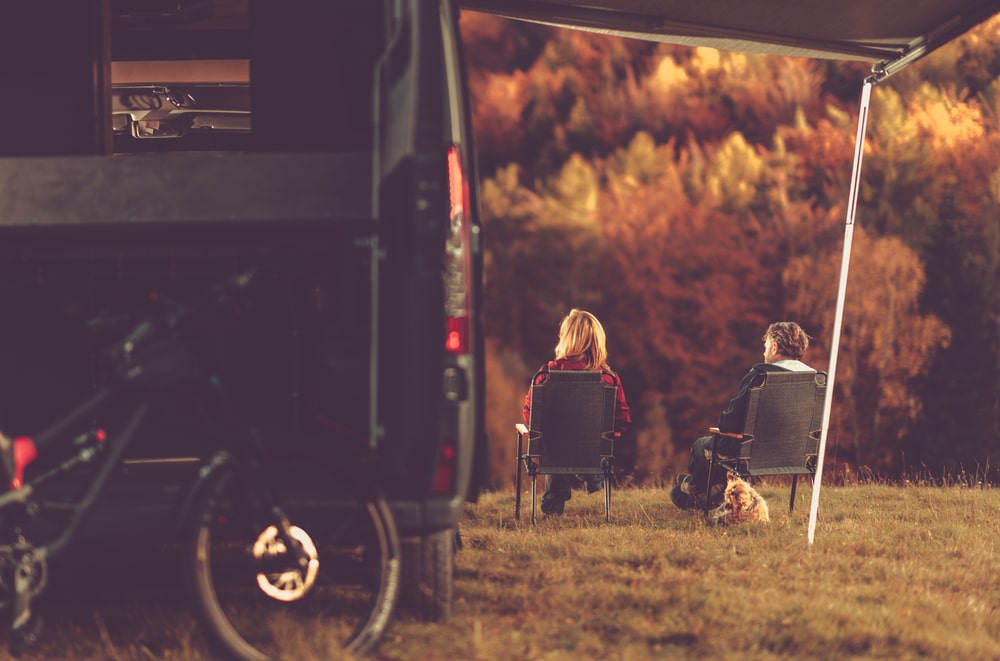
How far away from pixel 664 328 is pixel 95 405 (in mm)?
24326

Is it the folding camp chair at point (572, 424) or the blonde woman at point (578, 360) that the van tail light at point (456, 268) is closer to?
the folding camp chair at point (572, 424)

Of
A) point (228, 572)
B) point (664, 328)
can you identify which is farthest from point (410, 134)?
point (664, 328)

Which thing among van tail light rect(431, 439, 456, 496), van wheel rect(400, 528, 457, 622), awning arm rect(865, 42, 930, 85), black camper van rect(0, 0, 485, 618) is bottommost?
van wheel rect(400, 528, 457, 622)

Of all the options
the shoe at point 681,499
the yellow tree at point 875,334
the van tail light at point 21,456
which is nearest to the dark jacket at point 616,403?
the shoe at point 681,499

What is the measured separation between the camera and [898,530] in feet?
20.7

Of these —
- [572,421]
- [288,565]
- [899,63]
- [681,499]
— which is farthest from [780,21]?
[288,565]

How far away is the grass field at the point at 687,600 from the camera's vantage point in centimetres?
399

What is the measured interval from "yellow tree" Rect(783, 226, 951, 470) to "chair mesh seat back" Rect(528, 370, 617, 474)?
67.1ft

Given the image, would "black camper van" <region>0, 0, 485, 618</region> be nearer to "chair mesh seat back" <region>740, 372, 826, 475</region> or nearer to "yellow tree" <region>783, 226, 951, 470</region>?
"chair mesh seat back" <region>740, 372, 826, 475</region>

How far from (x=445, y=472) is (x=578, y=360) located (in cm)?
367

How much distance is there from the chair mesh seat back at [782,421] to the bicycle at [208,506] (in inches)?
130

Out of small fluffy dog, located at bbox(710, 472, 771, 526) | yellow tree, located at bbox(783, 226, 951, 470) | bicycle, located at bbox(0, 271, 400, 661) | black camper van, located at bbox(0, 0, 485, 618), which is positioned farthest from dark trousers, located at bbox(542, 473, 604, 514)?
yellow tree, located at bbox(783, 226, 951, 470)

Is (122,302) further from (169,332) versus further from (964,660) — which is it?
(964,660)

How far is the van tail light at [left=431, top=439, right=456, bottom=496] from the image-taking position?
3.61 meters
